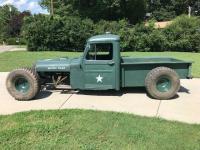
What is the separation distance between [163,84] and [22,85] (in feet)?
11.2

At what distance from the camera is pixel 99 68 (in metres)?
8.89

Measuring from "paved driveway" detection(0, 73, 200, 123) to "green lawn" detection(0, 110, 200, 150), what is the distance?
691 mm

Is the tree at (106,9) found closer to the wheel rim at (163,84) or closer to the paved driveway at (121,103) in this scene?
the paved driveway at (121,103)

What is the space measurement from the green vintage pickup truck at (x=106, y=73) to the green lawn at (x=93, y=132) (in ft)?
5.55

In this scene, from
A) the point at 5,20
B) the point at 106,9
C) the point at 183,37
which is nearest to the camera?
the point at 183,37

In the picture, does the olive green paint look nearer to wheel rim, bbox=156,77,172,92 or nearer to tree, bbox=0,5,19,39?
wheel rim, bbox=156,77,172,92

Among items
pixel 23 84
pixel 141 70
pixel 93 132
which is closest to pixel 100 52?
pixel 141 70

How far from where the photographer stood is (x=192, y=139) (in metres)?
5.96

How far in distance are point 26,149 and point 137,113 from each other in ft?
8.94

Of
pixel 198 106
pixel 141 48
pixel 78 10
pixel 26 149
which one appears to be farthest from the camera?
pixel 78 10

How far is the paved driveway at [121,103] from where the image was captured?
7.72 meters

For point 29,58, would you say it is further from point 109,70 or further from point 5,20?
point 5,20

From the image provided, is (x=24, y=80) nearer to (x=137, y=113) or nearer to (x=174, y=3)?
(x=137, y=113)

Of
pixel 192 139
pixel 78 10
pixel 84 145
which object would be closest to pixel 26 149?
pixel 84 145
